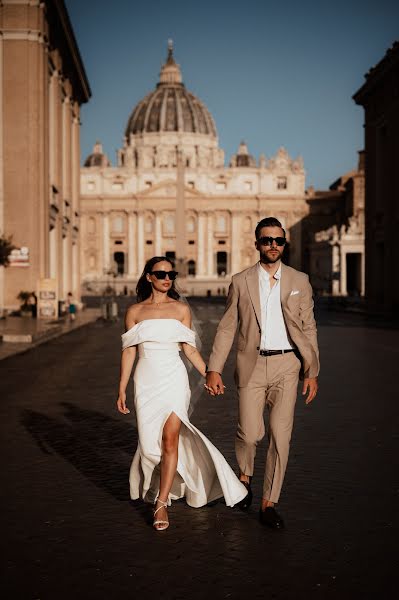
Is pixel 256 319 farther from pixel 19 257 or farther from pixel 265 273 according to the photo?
pixel 19 257

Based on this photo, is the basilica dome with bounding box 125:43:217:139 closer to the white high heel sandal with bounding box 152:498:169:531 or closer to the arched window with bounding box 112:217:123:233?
the arched window with bounding box 112:217:123:233

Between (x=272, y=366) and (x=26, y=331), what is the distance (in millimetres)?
19473

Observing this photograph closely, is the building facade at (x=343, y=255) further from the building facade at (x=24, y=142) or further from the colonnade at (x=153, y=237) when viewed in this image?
the building facade at (x=24, y=142)

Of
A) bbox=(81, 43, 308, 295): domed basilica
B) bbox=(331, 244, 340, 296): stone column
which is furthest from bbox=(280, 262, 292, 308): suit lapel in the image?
bbox=(81, 43, 308, 295): domed basilica

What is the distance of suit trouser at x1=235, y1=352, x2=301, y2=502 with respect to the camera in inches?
234

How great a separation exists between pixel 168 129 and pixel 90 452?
152m

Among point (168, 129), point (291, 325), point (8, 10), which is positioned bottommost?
point (291, 325)

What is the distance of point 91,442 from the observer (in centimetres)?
889

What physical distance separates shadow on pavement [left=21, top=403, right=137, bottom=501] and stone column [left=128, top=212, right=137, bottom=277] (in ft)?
389

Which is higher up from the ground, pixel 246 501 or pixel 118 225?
Answer: pixel 118 225

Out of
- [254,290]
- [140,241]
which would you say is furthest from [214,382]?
[140,241]

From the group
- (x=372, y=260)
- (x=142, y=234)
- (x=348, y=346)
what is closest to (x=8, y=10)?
(x=348, y=346)

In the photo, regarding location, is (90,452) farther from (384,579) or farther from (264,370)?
(384,579)

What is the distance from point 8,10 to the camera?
1265 inches
